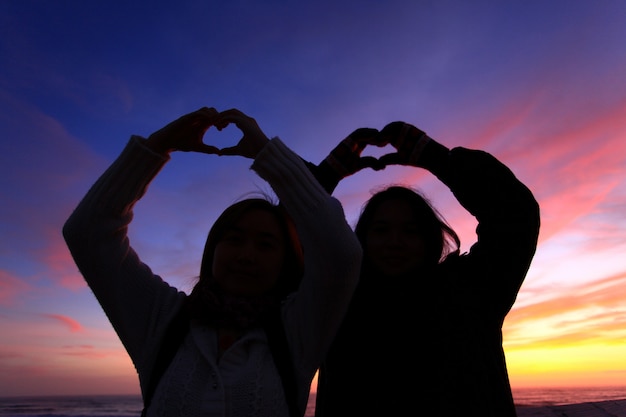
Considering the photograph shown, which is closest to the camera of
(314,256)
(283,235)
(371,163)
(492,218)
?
(314,256)

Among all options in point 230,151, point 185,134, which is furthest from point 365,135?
point 185,134

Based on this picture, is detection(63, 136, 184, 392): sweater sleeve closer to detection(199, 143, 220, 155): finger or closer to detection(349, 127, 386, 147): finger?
Result: detection(199, 143, 220, 155): finger

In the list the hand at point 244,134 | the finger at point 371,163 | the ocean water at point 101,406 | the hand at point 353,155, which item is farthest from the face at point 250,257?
the ocean water at point 101,406

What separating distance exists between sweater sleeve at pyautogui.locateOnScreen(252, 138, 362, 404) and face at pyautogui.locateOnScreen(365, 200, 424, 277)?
0.95m

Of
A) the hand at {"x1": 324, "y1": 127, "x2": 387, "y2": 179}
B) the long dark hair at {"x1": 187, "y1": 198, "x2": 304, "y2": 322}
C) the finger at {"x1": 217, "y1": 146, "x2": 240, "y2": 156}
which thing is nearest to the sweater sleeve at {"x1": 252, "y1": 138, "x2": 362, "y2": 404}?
the finger at {"x1": 217, "y1": 146, "x2": 240, "y2": 156}

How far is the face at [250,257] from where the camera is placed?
1891 mm

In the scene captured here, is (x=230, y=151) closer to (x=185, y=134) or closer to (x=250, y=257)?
(x=185, y=134)

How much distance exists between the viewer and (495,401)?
7.52 ft

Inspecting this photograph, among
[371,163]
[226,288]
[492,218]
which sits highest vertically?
[371,163]

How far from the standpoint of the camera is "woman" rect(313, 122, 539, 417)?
7.54ft

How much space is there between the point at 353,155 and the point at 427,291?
3.30 ft

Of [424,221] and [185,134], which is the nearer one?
[185,134]

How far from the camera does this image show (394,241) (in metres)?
2.62

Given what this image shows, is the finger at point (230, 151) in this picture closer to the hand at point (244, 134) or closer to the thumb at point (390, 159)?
the hand at point (244, 134)
